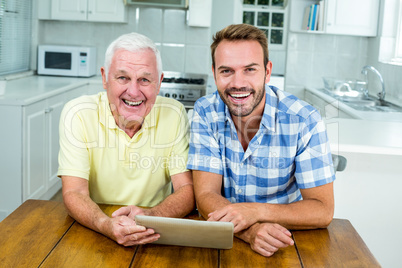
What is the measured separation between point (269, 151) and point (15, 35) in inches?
144

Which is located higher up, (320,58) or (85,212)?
(320,58)

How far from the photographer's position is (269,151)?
1837 millimetres

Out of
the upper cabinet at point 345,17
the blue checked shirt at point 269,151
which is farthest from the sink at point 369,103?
the blue checked shirt at point 269,151

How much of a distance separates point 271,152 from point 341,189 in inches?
29.5

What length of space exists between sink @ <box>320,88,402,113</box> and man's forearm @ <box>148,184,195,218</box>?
2402 millimetres

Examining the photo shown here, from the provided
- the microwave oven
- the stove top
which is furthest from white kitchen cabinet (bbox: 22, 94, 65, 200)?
the stove top

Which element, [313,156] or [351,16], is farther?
[351,16]

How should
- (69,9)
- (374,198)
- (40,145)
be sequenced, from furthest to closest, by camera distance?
(69,9), (40,145), (374,198)

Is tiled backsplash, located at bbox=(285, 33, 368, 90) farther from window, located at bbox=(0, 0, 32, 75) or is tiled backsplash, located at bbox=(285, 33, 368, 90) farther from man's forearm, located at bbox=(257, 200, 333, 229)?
man's forearm, located at bbox=(257, 200, 333, 229)

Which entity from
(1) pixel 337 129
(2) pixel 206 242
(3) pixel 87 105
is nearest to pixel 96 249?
(2) pixel 206 242

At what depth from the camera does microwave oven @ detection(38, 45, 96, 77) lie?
4.88m

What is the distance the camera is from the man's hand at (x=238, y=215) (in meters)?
1.52

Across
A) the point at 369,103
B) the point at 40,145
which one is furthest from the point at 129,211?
the point at 369,103

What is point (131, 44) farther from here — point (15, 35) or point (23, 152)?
point (15, 35)
